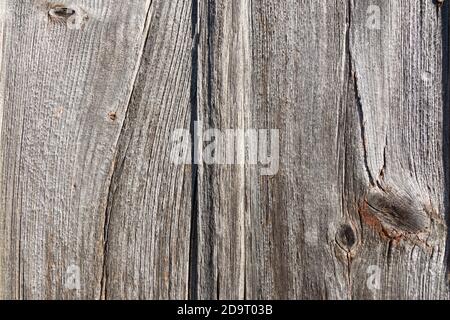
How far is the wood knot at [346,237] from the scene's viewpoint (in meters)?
1.29

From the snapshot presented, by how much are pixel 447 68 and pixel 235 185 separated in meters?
0.54

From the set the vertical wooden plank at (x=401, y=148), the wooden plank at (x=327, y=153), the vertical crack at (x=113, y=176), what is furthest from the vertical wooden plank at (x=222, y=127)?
the vertical wooden plank at (x=401, y=148)

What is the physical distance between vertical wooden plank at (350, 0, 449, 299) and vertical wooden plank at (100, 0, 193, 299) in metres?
0.39

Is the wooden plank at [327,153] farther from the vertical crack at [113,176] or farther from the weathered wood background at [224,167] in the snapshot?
the vertical crack at [113,176]

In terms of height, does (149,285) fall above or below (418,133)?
below

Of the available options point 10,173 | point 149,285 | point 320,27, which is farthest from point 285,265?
point 10,173

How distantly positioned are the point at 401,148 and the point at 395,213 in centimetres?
15

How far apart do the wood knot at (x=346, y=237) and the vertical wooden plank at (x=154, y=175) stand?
0.34 meters

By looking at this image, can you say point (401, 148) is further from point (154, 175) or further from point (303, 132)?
point (154, 175)

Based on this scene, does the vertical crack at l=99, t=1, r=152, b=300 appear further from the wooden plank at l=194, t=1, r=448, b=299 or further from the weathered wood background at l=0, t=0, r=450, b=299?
the wooden plank at l=194, t=1, r=448, b=299

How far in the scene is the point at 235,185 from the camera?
1282mm

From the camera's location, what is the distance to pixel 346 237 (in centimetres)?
129

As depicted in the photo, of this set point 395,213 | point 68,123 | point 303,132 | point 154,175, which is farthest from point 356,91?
point 68,123

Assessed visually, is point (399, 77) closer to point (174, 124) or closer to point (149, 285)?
point (174, 124)
